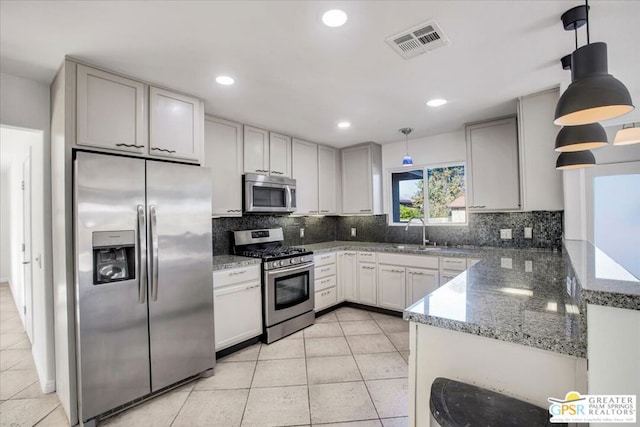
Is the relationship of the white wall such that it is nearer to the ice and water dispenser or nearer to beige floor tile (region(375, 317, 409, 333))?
the ice and water dispenser

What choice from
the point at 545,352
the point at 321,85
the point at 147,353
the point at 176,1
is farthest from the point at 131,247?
the point at 545,352

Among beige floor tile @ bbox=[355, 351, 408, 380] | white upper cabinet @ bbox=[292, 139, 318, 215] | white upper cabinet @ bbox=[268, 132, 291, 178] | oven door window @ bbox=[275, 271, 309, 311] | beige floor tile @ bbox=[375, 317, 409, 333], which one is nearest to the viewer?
Answer: beige floor tile @ bbox=[355, 351, 408, 380]

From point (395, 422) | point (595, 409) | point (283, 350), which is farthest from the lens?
point (283, 350)

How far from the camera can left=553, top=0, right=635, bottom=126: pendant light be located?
110cm

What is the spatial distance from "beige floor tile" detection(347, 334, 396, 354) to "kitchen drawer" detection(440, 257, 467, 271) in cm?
109

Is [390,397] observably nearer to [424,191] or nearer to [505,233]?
[505,233]

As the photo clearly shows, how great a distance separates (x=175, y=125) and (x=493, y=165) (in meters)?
3.33

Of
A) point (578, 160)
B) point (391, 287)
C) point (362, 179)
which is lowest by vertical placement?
point (391, 287)

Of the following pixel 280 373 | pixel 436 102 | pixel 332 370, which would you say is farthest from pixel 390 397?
pixel 436 102

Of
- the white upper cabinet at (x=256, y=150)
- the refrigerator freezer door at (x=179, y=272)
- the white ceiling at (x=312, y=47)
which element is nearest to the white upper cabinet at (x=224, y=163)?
the white upper cabinet at (x=256, y=150)

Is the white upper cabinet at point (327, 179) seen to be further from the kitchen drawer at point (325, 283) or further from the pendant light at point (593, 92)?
the pendant light at point (593, 92)

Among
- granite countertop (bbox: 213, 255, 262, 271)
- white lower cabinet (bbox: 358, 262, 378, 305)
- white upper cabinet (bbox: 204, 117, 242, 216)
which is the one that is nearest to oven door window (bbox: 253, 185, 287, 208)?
white upper cabinet (bbox: 204, 117, 242, 216)

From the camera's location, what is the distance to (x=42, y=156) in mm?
2238

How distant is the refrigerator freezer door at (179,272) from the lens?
2162mm
